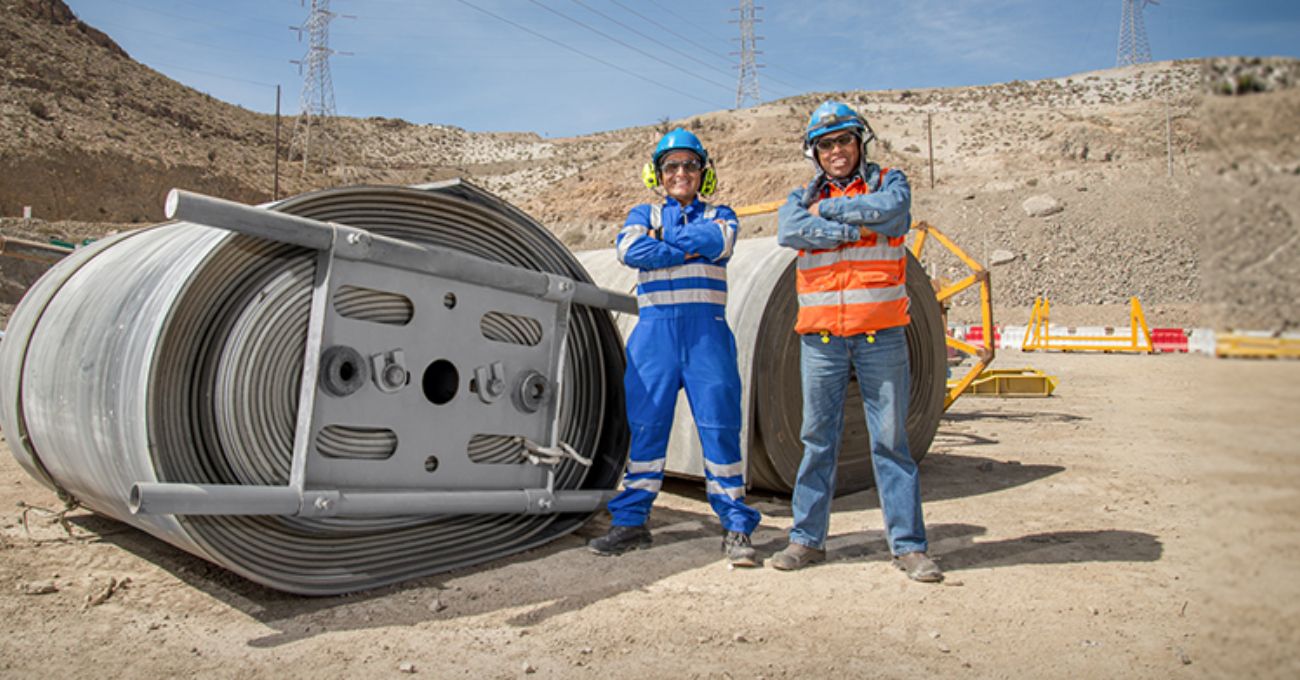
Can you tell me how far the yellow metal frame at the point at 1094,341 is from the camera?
2336 centimetres

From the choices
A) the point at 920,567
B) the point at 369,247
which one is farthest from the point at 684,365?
the point at 369,247

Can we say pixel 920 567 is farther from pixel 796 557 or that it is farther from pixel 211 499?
pixel 211 499

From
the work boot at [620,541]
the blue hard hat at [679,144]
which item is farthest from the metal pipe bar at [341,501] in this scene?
the blue hard hat at [679,144]

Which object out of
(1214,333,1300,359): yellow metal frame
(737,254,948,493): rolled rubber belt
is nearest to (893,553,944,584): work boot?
(737,254,948,493): rolled rubber belt

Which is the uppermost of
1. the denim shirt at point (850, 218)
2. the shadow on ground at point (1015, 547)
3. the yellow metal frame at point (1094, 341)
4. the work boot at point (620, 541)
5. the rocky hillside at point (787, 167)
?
the rocky hillside at point (787, 167)

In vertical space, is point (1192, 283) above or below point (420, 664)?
above

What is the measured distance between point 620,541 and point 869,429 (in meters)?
1.40

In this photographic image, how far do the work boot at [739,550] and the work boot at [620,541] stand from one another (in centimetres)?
45

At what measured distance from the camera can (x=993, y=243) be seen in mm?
41219

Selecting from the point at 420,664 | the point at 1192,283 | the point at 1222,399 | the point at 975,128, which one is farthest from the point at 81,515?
the point at 975,128

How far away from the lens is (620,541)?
177 inches

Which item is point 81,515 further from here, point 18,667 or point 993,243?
point 993,243

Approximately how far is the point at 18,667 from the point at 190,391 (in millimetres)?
1090

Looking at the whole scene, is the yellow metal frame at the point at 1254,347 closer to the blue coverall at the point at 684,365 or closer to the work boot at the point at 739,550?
the work boot at the point at 739,550
